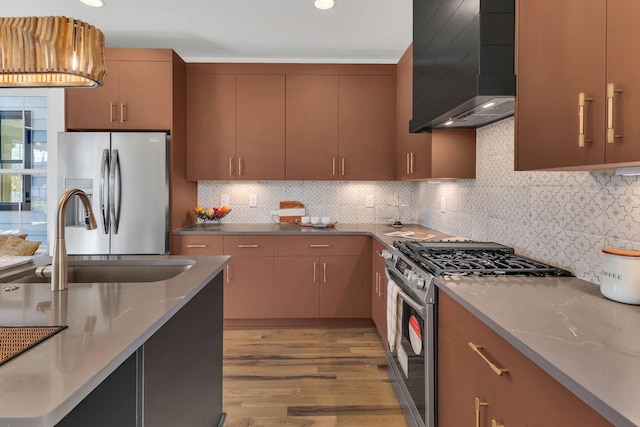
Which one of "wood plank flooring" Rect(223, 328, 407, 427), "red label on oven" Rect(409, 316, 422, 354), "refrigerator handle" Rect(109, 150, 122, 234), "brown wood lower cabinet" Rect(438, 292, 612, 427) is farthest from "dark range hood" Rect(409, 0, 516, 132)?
"refrigerator handle" Rect(109, 150, 122, 234)

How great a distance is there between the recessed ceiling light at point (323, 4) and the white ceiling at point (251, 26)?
47 mm

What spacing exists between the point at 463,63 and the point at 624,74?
88cm

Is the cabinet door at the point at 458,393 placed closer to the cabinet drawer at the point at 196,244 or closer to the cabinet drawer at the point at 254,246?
the cabinet drawer at the point at 254,246

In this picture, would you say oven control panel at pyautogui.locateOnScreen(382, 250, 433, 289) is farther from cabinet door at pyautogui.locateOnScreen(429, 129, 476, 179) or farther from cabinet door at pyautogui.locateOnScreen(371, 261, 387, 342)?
cabinet door at pyautogui.locateOnScreen(429, 129, 476, 179)

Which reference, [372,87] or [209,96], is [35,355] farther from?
[372,87]

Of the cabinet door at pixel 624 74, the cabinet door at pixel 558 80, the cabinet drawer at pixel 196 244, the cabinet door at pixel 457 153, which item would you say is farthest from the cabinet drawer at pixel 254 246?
the cabinet door at pixel 624 74

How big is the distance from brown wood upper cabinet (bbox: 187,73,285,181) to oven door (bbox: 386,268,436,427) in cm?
209

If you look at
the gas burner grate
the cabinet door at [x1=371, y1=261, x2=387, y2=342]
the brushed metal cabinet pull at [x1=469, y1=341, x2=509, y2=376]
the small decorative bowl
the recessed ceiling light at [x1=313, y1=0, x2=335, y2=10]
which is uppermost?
the recessed ceiling light at [x1=313, y1=0, x2=335, y2=10]

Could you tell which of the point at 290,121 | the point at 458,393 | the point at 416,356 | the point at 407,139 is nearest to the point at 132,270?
the point at 416,356

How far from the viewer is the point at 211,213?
3.90 m

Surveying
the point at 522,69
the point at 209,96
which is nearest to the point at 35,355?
the point at 522,69

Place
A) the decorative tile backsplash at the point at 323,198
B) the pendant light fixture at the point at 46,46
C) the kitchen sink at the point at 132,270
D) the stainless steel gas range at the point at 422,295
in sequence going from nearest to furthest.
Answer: the pendant light fixture at the point at 46,46, the stainless steel gas range at the point at 422,295, the kitchen sink at the point at 132,270, the decorative tile backsplash at the point at 323,198

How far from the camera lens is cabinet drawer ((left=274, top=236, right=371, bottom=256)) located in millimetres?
3570

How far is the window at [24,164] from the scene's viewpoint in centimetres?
380
